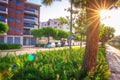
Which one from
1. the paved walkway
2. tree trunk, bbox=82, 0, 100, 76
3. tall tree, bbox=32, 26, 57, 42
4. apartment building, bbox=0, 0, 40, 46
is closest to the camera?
tree trunk, bbox=82, 0, 100, 76

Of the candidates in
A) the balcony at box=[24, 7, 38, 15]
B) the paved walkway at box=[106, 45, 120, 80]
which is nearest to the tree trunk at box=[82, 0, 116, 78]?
the paved walkway at box=[106, 45, 120, 80]

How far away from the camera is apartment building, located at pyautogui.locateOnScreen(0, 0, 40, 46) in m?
49.1

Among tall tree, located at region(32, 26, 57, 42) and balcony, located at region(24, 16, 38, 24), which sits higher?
balcony, located at region(24, 16, 38, 24)

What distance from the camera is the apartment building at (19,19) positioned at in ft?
161

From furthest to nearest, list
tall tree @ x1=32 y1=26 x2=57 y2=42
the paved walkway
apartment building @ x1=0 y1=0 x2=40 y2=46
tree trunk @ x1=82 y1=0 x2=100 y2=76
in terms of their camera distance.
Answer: tall tree @ x1=32 y1=26 x2=57 y2=42 → apartment building @ x1=0 y1=0 x2=40 y2=46 → the paved walkway → tree trunk @ x1=82 y1=0 x2=100 y2=76

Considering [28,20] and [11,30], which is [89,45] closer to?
[11,30]

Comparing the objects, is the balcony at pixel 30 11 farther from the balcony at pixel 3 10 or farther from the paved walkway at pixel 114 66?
the paved walkway at pixel 114 66

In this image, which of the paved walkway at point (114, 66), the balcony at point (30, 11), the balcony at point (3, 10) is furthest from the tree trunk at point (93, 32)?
the balcony at point (30, 11)

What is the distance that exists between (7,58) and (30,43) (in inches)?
2091

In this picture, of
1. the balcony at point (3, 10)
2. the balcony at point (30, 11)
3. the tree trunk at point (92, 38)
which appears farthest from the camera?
the balcony at point (30, 11)

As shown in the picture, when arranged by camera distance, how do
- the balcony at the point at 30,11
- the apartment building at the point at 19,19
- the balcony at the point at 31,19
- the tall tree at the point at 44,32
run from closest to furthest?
the apartment building at the point at 19,19
the tall tree at the point at 44,32
the balcony at the point at 30,11
the balcony at the point at 31,19

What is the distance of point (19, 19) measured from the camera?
53750 mm

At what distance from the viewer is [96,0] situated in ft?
26.9

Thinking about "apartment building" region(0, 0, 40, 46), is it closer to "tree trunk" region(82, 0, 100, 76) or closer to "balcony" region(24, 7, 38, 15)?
"balcony" region(24, 7, 38, 15)
